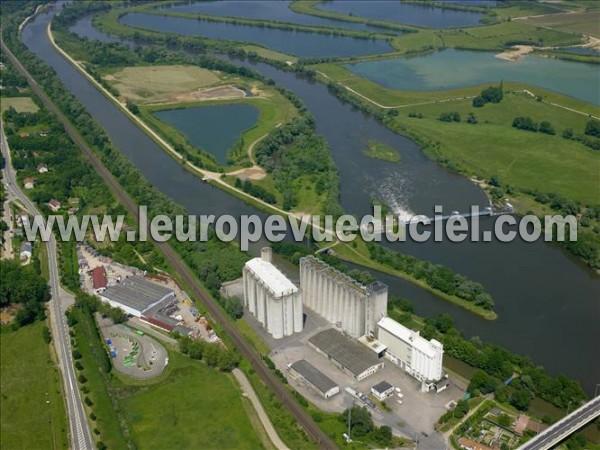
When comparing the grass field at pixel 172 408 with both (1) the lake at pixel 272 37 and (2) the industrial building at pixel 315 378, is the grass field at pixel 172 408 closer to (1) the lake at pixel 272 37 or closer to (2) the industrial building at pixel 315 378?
(2) the industrial building at pixel 315 378

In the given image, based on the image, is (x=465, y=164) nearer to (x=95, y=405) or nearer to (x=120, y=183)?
(x=120, y=183)

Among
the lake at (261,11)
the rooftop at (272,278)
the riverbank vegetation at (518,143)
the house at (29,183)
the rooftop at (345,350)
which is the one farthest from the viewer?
the lake at (261,11)

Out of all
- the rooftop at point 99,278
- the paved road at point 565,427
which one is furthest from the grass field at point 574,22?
the rooftop at point 99,278

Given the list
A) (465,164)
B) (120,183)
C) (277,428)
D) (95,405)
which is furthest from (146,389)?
(465,164)

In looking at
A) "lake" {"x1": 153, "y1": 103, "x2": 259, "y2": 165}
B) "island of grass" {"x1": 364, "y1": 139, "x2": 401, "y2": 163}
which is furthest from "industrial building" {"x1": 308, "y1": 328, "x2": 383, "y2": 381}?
"island of grass" {"x1": 364, "y1": 139, "x2": 401, "y2": 163}

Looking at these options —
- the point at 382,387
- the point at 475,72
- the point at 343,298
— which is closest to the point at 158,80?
the point at 475,72

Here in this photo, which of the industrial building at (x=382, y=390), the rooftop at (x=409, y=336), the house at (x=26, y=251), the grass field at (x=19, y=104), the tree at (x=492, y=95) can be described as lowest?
the industrial building at (x=382, y=390)

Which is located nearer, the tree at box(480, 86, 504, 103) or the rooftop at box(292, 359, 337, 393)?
the rooftop at box(292, 359, 337, 393)

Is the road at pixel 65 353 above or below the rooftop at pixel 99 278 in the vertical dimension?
below

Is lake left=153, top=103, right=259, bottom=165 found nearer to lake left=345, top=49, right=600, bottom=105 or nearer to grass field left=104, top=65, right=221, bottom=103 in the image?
grass field left=104, top=65, right=221, bottom=103
